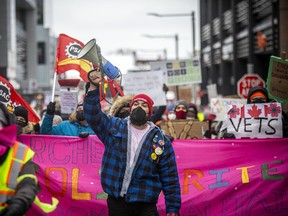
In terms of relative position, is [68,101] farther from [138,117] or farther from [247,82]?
[247,82]

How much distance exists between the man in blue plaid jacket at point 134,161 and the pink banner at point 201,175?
1389 millimetres

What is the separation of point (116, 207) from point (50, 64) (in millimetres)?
80952

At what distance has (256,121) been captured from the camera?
7.05 meters

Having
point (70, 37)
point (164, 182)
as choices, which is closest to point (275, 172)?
point (164, 182)

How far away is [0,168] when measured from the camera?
3.41 m

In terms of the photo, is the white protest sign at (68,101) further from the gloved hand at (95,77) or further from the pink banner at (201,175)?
the gloved hand at (95,77)

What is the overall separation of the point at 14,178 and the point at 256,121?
4163 millimetres

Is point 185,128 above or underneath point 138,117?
underneath

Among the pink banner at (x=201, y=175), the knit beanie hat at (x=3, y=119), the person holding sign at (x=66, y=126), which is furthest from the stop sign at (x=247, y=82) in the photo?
the knit beanie hat at (x=3, y=119)

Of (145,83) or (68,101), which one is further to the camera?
(145,83)

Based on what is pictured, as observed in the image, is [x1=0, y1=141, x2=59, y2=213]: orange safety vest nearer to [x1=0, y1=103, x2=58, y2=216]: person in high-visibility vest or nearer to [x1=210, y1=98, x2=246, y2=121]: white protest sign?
[x1=0, y1=103, x2=58, y2=216]: person in high-visibility vest

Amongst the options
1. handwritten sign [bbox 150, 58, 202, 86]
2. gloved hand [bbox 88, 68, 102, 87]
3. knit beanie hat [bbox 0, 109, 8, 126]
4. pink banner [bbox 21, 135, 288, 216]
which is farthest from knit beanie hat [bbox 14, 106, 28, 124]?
handwritten sign [bbox 150, 58, 202, 86]

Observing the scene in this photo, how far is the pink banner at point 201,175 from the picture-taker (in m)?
6.21

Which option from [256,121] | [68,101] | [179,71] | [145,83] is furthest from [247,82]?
[256,121]
